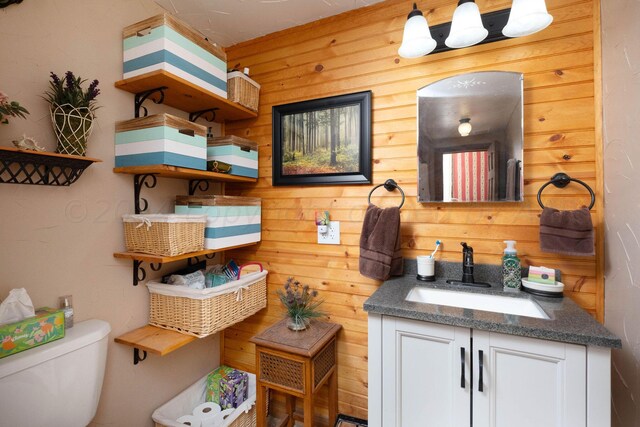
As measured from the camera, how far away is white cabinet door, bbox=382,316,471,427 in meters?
1.01

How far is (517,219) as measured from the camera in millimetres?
1354

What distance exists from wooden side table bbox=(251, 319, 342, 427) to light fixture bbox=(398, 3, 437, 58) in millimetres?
1468

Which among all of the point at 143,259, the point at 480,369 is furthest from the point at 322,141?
the point at 480,369

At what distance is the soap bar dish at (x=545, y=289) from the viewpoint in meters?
1.19

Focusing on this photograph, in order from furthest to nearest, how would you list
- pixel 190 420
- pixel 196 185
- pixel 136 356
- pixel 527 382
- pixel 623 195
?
pixel 196 185, pixel 190 420, pixel 136 356, pixel 623 195, pixel 527 382

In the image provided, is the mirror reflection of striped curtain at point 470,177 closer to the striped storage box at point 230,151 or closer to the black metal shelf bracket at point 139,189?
the striped storage box at point 230,151

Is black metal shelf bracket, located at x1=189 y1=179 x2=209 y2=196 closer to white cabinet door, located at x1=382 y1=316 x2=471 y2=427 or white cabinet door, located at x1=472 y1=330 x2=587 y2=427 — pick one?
white cabinet door, located at x1=382 y1=316 x2=471 y2=427

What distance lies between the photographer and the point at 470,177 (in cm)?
141

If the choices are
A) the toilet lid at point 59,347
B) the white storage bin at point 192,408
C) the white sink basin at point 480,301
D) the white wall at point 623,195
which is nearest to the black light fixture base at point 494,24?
the white wall at point 623,195

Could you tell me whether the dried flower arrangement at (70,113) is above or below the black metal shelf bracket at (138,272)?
above

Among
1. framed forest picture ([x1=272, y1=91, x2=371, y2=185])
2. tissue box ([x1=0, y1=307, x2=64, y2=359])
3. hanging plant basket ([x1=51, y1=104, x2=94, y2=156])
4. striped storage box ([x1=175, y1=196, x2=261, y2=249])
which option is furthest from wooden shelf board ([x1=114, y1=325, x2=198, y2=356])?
framed forest picture ([x1=272, y1=91, x2=371, y2=185])

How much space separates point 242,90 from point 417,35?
100cm

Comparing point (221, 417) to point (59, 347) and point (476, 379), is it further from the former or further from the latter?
point (476, 379)

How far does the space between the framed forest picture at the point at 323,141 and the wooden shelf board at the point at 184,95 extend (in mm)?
275
